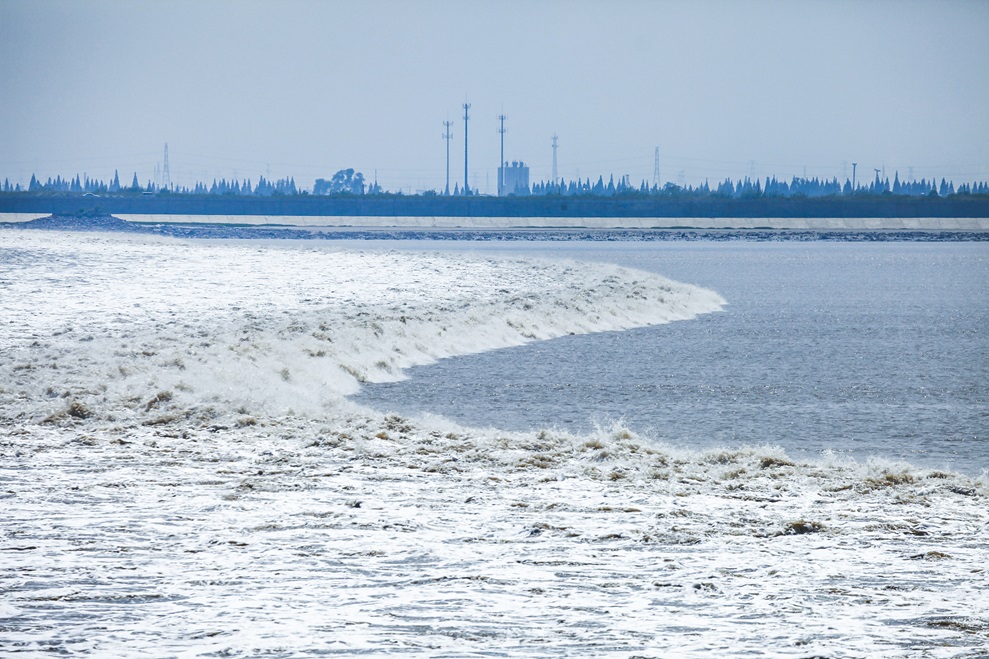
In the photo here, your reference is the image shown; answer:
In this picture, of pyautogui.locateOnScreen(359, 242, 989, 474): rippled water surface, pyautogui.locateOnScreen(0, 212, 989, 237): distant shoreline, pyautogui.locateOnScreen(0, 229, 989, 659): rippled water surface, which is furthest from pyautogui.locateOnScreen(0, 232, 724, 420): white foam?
pyautogui.locateOnScreen(0, 212, 989, 237): distant shoreline

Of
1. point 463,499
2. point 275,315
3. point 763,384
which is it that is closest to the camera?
point 463,499

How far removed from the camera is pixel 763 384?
19.5 m

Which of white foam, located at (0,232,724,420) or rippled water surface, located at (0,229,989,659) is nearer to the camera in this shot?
rippled water surface, located at (0,229,989,659)

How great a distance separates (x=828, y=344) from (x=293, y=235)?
8324cm

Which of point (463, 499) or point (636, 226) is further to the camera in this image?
point (636, 226)

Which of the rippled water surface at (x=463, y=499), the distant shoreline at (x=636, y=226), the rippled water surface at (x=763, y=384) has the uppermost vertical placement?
the distant shoreline at (x=636, y=226)

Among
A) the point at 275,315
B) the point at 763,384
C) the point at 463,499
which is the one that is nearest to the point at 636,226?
the point at 275,315

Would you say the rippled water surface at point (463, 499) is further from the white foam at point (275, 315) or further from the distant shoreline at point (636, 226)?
the distant shoreline at point (636, 226)

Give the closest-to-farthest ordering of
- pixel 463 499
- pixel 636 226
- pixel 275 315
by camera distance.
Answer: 1. pixel 463 499
2. pixel 275 315
3. pixel 636 226

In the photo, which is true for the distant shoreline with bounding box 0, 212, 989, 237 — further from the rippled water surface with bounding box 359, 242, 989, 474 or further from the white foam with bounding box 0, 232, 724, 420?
the rippled water surface with bounding box 359, 242, 989, 474

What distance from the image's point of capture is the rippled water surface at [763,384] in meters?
14.5

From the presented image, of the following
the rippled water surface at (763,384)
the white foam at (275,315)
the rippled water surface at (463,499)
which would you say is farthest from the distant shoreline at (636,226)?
the rippled water surface at (463,499)

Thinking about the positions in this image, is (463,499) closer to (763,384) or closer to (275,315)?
(763,384)

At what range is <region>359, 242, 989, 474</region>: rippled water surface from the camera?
1452 cm
